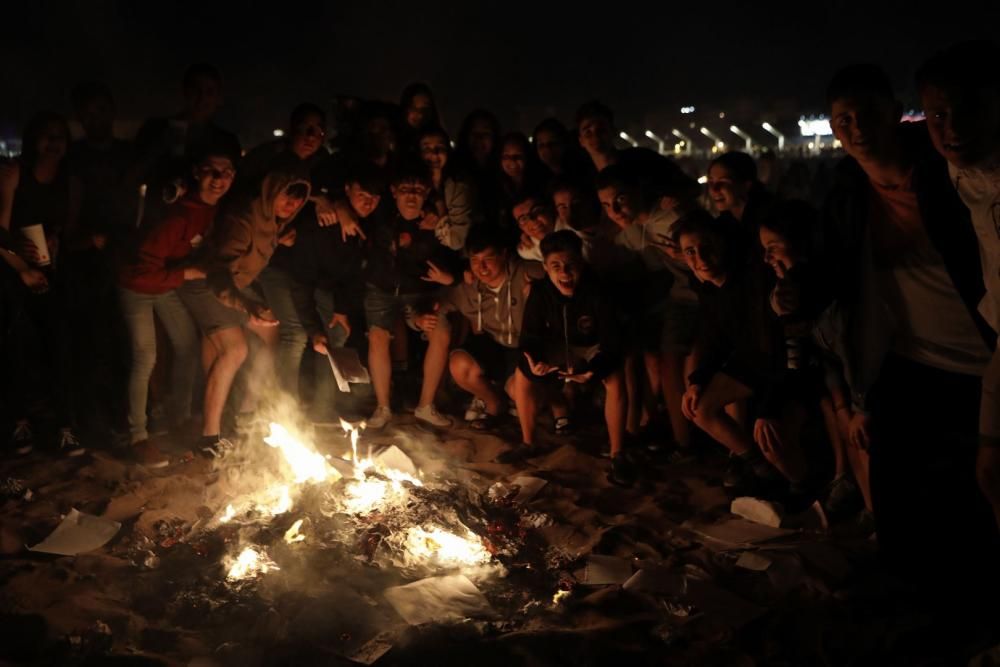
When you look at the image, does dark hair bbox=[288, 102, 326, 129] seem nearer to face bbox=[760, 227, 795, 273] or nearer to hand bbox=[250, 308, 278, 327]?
hand bbox=[250, 308, 278, 327]

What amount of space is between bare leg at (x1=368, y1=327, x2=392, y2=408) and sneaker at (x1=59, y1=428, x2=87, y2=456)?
90.1 inches

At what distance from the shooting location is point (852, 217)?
361 cm

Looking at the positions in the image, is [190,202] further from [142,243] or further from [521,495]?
[521,495]

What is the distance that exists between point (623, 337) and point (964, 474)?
256 centimetres

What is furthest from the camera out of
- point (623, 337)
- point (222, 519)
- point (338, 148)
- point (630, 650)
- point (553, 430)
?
point (338, 148)

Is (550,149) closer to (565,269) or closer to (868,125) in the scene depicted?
(565,269)

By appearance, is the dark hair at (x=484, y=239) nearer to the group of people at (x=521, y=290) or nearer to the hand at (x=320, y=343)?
the group of people at (x=521, y=290)

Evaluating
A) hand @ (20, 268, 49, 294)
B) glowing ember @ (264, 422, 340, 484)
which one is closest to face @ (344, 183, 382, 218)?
glowing ember @ (264, 422, 340, 484)

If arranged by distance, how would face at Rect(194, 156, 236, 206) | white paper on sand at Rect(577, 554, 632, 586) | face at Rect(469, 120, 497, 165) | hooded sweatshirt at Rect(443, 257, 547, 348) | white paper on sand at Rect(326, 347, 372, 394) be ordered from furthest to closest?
face at Rect(469, 120, 497, 165) < hooded sweatshirt at Rect(443, 257, 547, 348) < white paper on sand at Rect(326, 347, 372, 394) < face at Rect(194, 156, 236, 206) < white paper on sand at Rect(577, 554, 632, 586)

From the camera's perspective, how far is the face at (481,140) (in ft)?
21.9

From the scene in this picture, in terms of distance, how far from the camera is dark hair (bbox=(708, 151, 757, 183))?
17.7 ft

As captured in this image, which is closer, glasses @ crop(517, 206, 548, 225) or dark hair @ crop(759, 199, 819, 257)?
dark hair @ crop(759, 199, 819, 257)

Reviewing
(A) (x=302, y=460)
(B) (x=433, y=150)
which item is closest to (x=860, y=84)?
(B) (x=433, y=150)

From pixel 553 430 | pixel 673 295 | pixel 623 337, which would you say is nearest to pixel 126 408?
pixel 553 430
